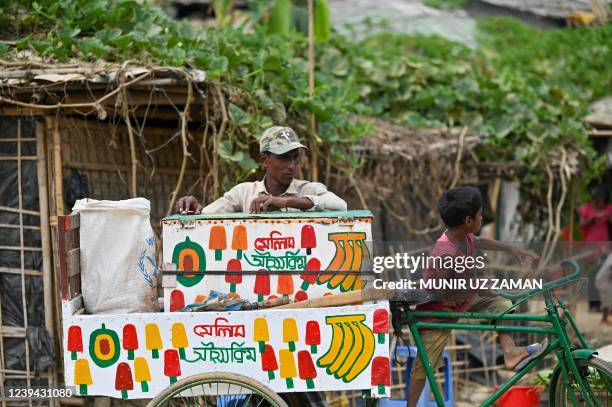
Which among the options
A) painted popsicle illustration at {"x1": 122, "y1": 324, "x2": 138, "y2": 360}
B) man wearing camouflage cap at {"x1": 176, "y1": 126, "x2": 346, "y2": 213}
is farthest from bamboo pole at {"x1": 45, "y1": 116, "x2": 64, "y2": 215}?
painted popsicle illustration at {"x1": 122, "y1": 324, "x2": 138, "y2": 360}

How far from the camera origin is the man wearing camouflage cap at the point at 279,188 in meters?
4.45

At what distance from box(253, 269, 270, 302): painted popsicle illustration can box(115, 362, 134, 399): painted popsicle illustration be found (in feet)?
2.26

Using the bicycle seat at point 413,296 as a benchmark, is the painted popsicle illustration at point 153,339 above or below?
below

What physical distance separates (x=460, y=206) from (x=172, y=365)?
162 centimetres

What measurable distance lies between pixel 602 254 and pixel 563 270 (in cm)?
28

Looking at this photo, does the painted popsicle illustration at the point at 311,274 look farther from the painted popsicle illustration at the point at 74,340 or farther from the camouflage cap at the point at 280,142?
the painted popsicle illustration at the point at 74,340

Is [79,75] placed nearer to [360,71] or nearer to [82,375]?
[82,375]

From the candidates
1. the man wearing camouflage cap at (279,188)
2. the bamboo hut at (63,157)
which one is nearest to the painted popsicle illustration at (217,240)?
the man wearing camouflage cap at (279,188)

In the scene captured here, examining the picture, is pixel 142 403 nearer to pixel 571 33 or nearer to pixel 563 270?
pixel 563 270

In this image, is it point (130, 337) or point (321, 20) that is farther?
point (321, 20)

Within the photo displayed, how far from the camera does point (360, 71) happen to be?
8.98 metres

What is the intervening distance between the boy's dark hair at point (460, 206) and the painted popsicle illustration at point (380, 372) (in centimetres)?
84

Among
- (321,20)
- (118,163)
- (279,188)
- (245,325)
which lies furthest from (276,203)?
(321,20)

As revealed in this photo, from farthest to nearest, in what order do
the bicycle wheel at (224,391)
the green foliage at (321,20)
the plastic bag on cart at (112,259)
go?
1. the green foliage at (321,20)
2. the plastic bag on cart at (112,259)
3. the bicycle wheel at (224,391)
